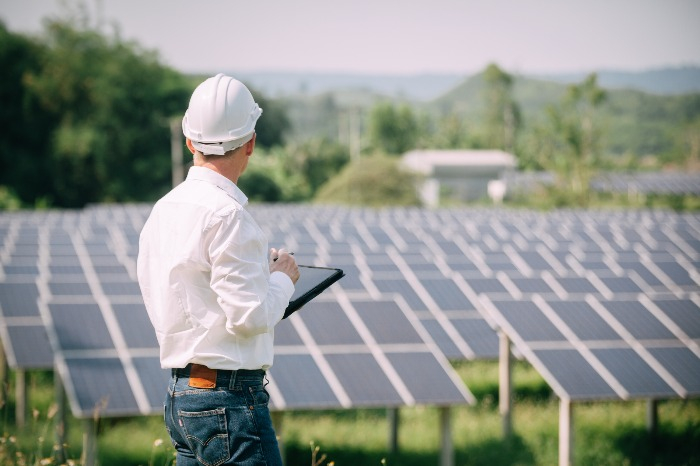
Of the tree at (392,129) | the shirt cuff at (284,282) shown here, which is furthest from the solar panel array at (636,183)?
the shirt cuff at (284,282)

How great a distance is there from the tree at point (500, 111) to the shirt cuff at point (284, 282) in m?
114

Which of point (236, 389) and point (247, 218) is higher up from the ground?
point (247, 218)

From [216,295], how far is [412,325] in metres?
7.04

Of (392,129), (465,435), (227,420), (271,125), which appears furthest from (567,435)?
(392,129)

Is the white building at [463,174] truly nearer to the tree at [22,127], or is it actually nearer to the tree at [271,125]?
the tree at [271,125]

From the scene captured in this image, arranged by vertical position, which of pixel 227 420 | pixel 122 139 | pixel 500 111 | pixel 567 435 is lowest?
pixel 500 111

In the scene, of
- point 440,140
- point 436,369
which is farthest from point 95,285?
point 440,140

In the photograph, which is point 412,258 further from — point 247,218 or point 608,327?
point 247,218

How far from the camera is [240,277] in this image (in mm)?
3150

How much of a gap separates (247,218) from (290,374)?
20.8 ft

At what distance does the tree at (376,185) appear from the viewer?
62812 millimetres

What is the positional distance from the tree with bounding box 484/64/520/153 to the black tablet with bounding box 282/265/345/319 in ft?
372

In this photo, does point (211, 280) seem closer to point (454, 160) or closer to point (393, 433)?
point (393, 433)

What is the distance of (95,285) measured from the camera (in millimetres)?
12875
